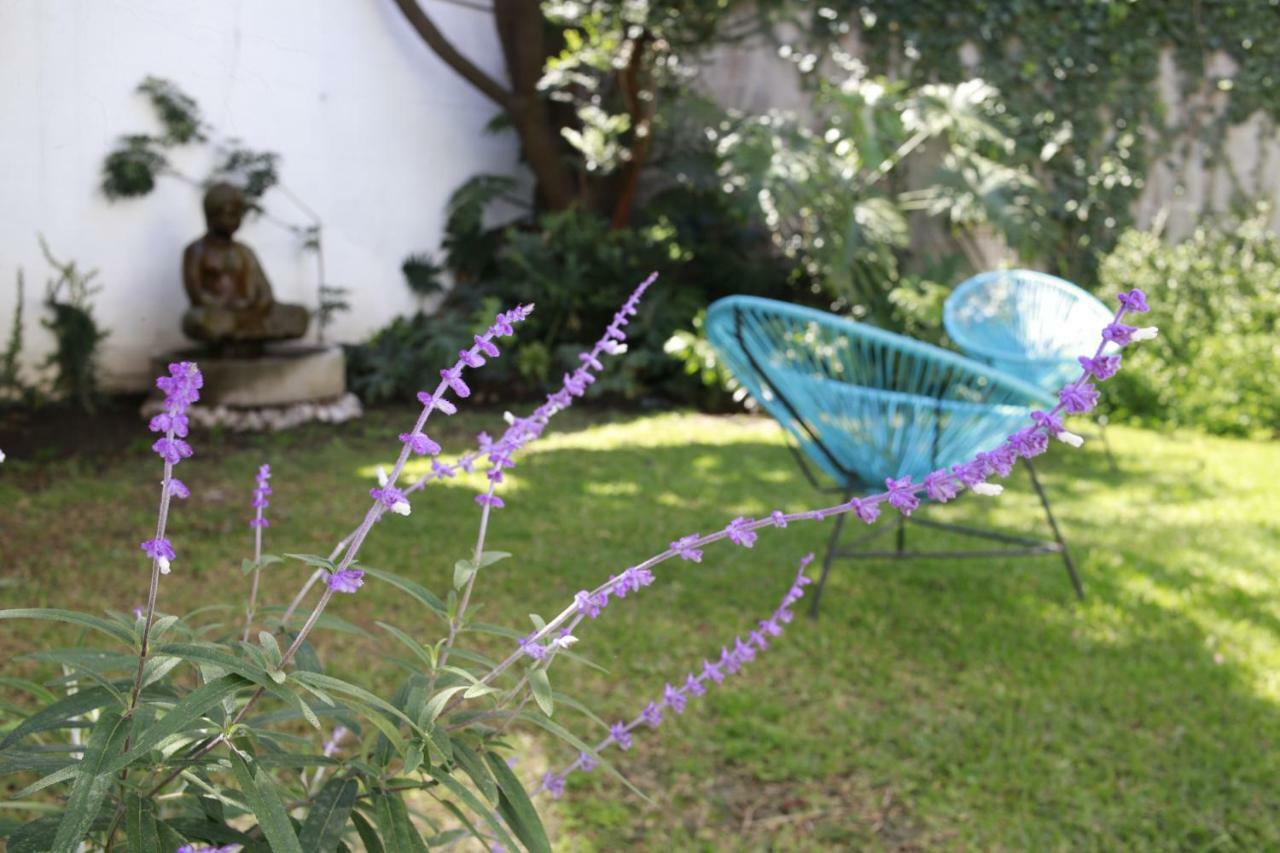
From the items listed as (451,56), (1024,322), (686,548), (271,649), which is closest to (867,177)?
(1024,322)

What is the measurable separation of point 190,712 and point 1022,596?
2.92 m

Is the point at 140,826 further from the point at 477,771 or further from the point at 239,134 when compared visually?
the point at 239,134

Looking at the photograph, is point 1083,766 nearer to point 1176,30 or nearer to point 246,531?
point 246,531

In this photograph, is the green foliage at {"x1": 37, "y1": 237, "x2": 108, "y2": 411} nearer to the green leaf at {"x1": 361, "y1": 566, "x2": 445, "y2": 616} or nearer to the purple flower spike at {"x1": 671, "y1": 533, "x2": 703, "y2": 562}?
the green leaf at {"x1": 361, "y1": 566, "x2": 445, "y2": 616}

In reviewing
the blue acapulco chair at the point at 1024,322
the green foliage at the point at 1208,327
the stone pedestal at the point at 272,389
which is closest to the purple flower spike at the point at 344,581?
the blue acapulco chair at the point at 1024,322

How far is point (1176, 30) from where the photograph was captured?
6.73 meters

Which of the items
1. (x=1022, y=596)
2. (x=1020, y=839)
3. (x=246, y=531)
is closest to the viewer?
(x=1020, y=839)

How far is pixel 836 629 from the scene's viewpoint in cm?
294

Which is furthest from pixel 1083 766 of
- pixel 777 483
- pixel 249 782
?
pixel 777 483

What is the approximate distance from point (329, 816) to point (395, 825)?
0.05 meters

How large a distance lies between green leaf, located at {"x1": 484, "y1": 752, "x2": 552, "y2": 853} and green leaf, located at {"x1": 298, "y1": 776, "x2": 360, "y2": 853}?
0.11m

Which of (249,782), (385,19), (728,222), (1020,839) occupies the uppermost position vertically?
(385,19)

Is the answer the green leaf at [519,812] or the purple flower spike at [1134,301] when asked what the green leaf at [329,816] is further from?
the purple flower spike at [1134,301]

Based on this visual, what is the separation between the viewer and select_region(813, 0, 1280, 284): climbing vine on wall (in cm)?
669
